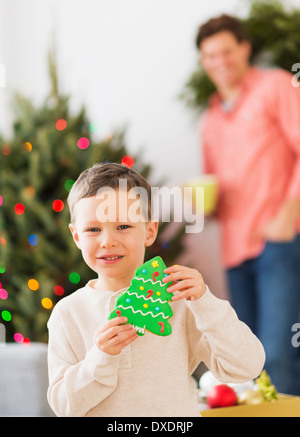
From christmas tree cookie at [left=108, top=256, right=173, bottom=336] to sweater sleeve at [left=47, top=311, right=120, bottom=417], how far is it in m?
0.03

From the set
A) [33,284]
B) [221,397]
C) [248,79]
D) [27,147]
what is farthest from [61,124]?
[221,397]

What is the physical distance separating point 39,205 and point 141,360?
986 millimetres

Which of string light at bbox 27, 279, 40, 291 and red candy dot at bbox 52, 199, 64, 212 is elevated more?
red candy dot at bbox 52, 199, 64, 212

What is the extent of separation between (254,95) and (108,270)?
1.20m

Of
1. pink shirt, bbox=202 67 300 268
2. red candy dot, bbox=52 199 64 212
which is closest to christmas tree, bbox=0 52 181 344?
red candy dot, bbox=52 199 64 212

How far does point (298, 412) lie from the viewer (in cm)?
54

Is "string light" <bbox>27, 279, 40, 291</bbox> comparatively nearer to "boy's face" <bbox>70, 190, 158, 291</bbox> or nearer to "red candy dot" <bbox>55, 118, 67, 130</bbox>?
"red candy dot" <bbox>55, 118, 67, 130</bbox>

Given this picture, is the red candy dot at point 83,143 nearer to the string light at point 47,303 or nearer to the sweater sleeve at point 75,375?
the string light at point 47,303

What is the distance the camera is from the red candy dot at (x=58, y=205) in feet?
4.39

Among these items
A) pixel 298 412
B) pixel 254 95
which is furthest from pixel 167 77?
pixel 298 412

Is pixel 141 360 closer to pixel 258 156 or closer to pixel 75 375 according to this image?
pixel 75 375

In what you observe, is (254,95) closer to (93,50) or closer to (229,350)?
(93,50)

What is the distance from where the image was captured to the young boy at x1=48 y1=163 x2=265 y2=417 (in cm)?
41

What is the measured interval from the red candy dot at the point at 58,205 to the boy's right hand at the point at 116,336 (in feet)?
3.09
